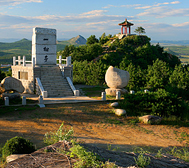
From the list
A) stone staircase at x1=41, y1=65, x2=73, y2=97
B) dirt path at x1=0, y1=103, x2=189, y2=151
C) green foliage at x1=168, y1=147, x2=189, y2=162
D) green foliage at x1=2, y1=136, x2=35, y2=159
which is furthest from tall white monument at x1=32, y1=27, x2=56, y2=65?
green foliage at x1=168, y1=147, x2=189, y2=162

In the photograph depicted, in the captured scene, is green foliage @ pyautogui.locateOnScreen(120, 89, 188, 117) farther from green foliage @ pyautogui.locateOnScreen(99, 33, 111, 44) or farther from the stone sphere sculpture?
green foliage @ pyautogui.locateOnScreen(99, 33, 111, 44)

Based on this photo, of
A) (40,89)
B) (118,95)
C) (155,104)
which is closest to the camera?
(155,104)

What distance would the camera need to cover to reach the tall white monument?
75.6 ft

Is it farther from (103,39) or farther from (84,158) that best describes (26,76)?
(103,39)

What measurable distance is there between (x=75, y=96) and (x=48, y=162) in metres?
14.6

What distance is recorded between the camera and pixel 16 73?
890 inches

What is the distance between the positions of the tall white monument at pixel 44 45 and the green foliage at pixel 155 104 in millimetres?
10276

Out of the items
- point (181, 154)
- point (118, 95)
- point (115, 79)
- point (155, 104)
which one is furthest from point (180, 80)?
point (181, 154)

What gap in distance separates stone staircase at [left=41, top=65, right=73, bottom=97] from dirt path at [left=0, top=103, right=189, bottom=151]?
3.54 m

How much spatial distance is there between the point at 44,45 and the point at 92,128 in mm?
12875

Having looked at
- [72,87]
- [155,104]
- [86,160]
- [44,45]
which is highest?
[44,45]

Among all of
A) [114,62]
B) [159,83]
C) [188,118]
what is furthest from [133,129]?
[114,62]

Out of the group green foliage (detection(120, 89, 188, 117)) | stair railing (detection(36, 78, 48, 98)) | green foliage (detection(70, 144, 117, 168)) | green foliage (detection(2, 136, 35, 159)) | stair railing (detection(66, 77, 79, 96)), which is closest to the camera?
green foliage (detection(70, 144, 117, 168))

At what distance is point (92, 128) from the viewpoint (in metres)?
13.3
